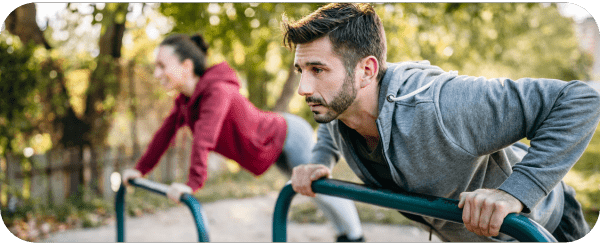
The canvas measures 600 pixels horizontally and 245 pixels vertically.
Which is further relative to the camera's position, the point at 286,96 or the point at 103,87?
the point at 286,96

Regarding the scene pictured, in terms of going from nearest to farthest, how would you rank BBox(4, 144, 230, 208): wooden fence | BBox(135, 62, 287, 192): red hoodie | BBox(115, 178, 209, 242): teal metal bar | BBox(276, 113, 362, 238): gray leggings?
BBox(115, 178, 209, 242): teal metal bar < BBox(135, 62, 287, 192): red hoodie < BBox(276, 113, 362, 238): gray leggings < BBox(4, 144, 230, 208): wooden fence

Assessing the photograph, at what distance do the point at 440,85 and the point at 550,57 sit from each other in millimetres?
19595

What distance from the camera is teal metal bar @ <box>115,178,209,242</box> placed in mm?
1831

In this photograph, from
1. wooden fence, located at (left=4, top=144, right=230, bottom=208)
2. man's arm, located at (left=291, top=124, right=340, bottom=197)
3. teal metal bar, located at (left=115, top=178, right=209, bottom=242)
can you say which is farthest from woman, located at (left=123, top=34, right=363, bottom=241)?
wooden fence, located at (left=4, top=144, right=230, bottom=208)

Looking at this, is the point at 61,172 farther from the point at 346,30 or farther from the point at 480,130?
the point at 480,130

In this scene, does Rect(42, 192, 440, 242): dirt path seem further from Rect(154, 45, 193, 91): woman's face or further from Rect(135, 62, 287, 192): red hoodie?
Rect(154, 45, 193, 91): woman's face

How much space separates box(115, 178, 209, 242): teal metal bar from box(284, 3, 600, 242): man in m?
0.52

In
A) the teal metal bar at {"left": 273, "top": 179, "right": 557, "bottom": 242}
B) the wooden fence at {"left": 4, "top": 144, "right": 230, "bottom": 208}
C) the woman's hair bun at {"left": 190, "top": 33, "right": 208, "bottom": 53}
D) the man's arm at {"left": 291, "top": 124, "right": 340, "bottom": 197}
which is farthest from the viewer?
the wooden fence at {"left": 4, "top": 144, "right": 230, "bottom": 208}

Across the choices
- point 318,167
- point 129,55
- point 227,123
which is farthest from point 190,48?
point 129,55

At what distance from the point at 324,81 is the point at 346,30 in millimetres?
187

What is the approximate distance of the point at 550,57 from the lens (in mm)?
17781

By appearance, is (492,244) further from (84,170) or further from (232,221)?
(84,170)

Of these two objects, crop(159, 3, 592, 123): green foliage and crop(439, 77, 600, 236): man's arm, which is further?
crop(159, 3, 592, 123): green foliage

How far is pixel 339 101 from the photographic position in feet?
4.57
